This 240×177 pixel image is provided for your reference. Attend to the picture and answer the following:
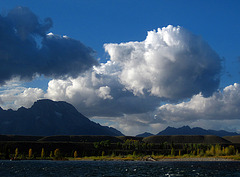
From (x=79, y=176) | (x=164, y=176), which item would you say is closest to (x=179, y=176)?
(x=164, y=176)

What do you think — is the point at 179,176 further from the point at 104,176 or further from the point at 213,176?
the point at 104,176

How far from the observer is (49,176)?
102688mm

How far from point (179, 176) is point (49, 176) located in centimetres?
4249

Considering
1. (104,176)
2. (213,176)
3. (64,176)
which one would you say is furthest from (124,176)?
(213,176)

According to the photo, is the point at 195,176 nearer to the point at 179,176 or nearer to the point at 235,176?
the point at 179,176

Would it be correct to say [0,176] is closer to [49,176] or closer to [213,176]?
[49,176]

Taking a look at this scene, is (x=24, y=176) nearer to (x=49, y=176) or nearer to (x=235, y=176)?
(x=49, y=176)

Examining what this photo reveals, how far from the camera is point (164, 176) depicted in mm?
100062

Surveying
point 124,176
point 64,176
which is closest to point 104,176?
point 124,176

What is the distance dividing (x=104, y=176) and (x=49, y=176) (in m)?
18.4

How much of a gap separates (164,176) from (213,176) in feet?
52.7

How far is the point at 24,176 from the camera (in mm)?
102562

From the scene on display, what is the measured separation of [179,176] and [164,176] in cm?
479

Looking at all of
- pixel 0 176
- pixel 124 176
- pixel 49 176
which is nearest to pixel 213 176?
pixel 124 176
